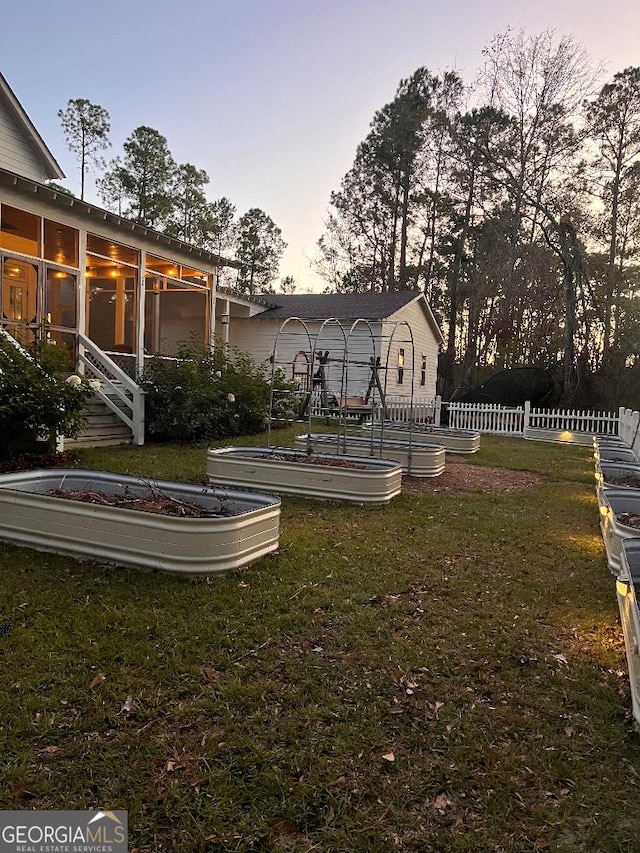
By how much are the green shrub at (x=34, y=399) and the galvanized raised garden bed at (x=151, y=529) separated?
106 inches

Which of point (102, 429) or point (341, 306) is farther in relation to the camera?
point (341, 306)

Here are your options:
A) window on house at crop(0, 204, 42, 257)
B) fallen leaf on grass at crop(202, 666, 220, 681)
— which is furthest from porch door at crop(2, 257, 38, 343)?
fallen leaf on grass at crop(202, 666, 220, 681)

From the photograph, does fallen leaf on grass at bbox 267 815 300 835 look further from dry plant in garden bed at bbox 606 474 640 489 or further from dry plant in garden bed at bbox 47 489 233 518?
dry plant in garden bed at bbox 606 474 640 489

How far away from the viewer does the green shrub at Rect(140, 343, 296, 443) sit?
10.8 meters

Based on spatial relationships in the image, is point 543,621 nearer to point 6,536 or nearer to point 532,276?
point 6,536

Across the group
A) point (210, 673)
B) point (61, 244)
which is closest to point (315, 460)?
point (210, 673)

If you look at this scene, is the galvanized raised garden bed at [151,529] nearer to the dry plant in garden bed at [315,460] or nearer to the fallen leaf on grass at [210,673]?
the fallen leaf on grass at [210,673]

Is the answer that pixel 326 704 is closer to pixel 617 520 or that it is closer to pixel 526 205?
pixel 617 520

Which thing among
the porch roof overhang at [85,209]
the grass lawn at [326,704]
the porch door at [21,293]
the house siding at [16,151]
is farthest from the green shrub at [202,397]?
the grass lawn at [326,704]

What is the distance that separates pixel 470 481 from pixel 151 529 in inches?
238

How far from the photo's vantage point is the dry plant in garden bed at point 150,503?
4.45 metres

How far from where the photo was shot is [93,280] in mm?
13438

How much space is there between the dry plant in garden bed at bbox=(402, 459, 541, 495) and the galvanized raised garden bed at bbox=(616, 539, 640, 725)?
401 centimetres

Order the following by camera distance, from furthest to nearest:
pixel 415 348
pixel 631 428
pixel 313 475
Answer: pixel 415 348
pixel 631 428
pixel 313 475
